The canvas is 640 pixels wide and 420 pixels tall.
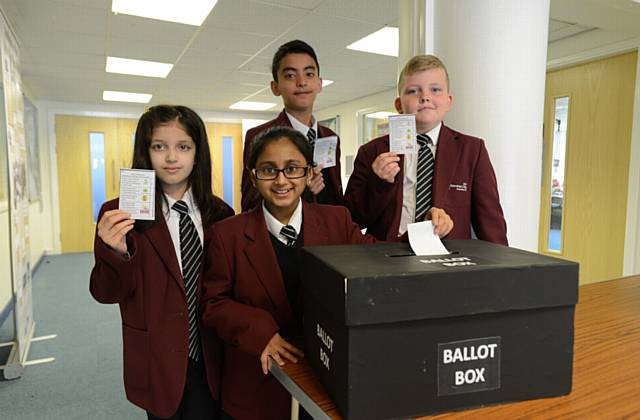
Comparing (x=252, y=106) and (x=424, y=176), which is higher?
(x=252, y=106)

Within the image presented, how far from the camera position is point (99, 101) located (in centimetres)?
702

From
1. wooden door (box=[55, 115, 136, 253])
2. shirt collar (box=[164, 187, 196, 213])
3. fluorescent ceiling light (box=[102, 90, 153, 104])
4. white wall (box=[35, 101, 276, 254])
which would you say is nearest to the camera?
shirt collar (box=[164, 187, 196, 213])

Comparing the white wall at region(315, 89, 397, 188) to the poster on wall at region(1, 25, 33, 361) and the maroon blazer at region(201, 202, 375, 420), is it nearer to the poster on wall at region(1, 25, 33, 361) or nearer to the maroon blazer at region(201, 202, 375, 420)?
the poster on wall at region(1, 25, 33, 361)

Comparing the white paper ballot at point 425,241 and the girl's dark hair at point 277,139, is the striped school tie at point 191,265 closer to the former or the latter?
the girl's dark hair at point 277,139

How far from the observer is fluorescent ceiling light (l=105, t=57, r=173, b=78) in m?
4.62

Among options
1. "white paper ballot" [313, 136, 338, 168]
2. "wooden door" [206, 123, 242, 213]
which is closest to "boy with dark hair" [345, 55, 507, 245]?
"white paper ballot" [313, 136, 338, 168]

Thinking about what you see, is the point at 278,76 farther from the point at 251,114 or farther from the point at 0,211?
the point at 251,114

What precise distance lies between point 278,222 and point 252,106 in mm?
6723

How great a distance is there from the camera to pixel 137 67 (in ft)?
16.0

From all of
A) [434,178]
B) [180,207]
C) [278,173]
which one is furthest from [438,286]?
[180,207]

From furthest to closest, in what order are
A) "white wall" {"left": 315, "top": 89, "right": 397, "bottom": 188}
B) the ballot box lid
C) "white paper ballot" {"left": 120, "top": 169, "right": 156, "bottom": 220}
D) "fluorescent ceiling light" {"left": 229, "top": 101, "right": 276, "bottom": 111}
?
"fluorescent ceiling light" {"left": 229, "top": 101, "right": 276, "bottom": 111}
"white wall" {"left": 315, "top": 89, "right": 397, "bottom": 188}
"white paper ballot" {"left": 120, "top": 169, "right": 156, "bottom": 220}
the ballot box lid

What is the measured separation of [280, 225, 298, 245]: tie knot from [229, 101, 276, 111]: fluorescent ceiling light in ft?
20.8

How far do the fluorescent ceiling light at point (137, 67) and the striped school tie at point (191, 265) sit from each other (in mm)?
3889

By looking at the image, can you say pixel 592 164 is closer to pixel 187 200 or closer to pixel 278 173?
pixel 278 173
